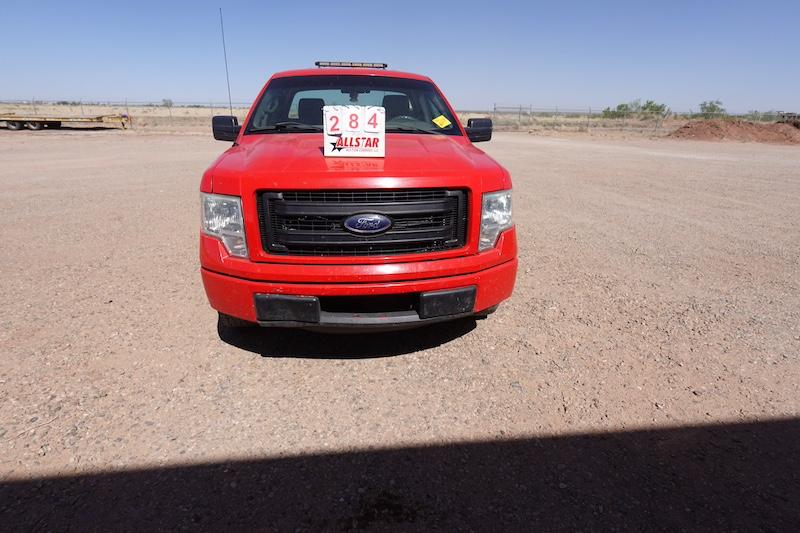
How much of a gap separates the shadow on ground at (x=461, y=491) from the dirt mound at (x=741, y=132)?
3205 cm

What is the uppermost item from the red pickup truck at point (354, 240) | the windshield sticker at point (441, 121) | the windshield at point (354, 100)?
the windshield at point (354, 100)

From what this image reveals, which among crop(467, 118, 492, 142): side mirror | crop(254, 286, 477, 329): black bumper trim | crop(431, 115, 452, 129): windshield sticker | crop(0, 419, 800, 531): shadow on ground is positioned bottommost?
crop(0, 419, 800, 531): shadow on ground

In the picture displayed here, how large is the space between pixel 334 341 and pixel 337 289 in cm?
86

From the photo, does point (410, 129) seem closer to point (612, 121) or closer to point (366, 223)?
point (366, 223)

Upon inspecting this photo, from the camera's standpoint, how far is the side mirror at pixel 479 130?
169 inches

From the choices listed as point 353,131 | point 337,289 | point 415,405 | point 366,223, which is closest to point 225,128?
point 353,131

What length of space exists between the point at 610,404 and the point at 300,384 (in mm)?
1752

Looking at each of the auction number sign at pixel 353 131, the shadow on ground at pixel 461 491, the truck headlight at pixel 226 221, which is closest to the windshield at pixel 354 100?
the auction number sign at pixel 353 131

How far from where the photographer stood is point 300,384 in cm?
267

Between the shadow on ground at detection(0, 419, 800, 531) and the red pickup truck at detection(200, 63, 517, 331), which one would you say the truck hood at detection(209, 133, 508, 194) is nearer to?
the red pickup truck at detection(200, 63, 517, 331)

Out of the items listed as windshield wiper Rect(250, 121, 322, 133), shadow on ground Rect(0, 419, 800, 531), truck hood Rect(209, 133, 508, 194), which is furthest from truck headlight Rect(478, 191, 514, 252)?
windshield wiper Rect(250, 121, 322, 133)

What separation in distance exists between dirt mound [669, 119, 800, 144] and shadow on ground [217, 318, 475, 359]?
31677 mm

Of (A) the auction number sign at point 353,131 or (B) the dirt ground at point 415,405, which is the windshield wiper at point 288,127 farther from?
(B) the dirt ground at point 415,405

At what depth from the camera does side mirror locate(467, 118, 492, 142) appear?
14.1 ft
